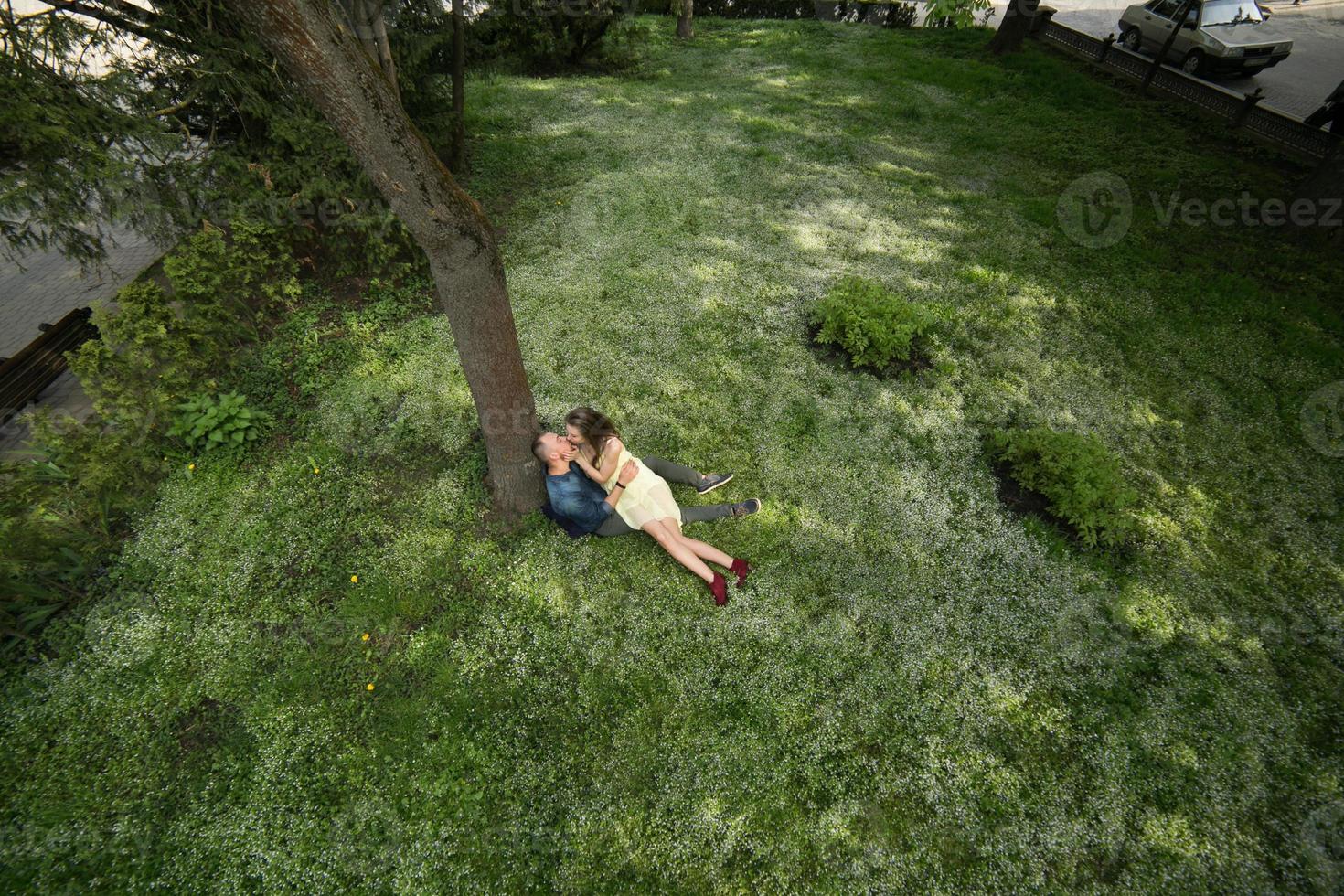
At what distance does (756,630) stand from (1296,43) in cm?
2529

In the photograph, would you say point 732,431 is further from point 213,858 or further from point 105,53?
point 105,53

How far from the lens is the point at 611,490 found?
5719mm

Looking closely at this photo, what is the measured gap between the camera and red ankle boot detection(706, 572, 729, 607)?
5.50 meters

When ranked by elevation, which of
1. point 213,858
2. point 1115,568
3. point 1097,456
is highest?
point 1097,456

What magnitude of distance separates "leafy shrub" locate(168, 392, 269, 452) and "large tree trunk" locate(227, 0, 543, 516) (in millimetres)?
3352

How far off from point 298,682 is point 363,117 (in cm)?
490

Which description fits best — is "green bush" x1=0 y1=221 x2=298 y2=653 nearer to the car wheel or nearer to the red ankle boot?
the red ankle boot

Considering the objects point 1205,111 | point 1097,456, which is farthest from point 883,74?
point 1097,456

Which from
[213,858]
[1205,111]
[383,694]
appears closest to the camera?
[213,858]

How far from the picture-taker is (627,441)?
22.8ft

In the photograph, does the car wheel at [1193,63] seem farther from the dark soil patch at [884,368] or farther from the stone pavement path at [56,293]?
the stone pavement path at [56,293]

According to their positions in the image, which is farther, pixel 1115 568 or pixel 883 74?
pixel 883 74

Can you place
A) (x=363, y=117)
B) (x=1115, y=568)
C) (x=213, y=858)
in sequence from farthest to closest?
(x=1115, y=568) < (x=213, y=858) < (x=363, y=117)

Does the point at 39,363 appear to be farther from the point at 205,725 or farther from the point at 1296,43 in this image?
the point at 1296,43
